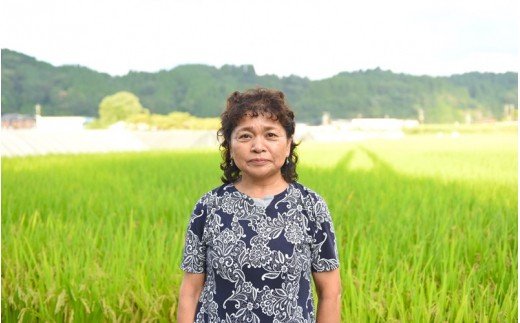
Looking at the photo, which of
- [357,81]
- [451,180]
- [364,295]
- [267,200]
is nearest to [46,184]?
[451,180]

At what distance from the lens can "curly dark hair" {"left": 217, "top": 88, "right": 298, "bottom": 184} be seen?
153 cm

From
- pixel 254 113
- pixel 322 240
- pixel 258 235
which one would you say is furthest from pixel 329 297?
pixel 254 113

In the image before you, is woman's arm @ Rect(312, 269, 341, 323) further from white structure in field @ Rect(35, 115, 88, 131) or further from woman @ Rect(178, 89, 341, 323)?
white structure in field @ Rect(35, 115, 88, 131)

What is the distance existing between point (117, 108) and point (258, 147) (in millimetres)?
42721

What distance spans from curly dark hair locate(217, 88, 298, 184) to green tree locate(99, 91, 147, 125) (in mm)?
40111

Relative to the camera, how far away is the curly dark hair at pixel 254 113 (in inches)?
60.3

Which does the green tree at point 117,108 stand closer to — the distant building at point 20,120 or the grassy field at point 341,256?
the distant building at point 20,120

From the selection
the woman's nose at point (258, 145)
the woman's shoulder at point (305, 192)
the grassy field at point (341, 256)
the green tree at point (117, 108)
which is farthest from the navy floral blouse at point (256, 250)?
the green tree at point (117, 108)

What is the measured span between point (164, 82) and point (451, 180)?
3006 cm

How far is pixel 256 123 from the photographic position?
1515 mm

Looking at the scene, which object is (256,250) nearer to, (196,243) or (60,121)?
(196,243)

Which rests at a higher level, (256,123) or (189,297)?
(256,123)

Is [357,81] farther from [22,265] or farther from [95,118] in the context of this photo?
[22,265]

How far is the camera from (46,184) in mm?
6621
